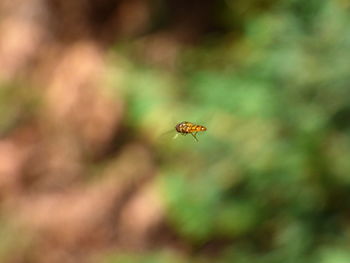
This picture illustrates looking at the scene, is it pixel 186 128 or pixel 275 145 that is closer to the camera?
pixel 186 128

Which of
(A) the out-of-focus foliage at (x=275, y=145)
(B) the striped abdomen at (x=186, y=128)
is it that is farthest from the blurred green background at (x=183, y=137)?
(B) the striped abdomen at (x=186, y=128)

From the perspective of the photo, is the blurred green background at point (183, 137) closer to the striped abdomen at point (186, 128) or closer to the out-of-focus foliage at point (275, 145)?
the out-of-focus foliage at point (275, 145)

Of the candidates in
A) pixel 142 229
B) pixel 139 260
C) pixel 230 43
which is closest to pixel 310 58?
pixel 230 43

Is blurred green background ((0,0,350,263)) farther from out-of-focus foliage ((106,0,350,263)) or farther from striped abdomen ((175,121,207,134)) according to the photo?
striped abdomen ((175,121,207,134))

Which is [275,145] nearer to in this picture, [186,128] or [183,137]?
[183,137]

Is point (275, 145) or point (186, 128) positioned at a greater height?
point (275, 145)

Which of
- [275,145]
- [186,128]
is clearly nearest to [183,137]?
[275,145]

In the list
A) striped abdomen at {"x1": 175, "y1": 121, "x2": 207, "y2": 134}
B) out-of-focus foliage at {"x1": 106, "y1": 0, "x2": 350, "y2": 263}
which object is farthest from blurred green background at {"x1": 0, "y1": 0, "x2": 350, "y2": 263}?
striped abdomen at {"x1": 175, "y1": 121, "x2": 207, "y2": 134}

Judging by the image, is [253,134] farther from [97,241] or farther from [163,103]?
[97,241]
